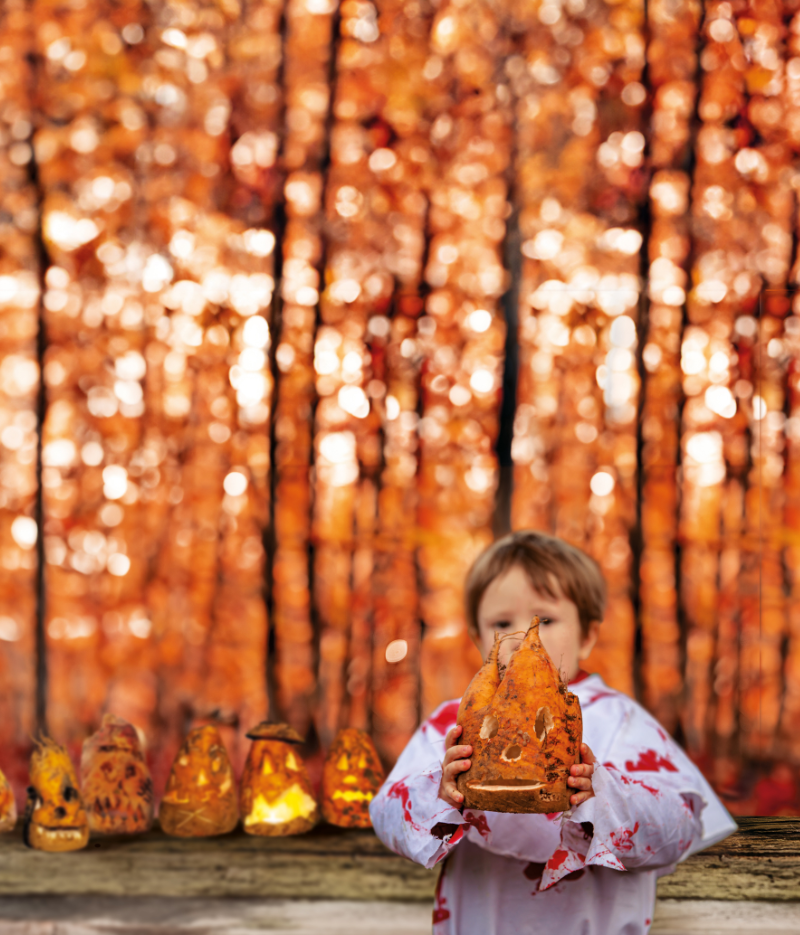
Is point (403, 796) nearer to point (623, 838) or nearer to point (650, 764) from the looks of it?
point (623, 838)

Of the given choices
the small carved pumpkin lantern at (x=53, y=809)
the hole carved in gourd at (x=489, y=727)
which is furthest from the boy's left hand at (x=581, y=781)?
the small carved pumpkin lantern at (x=53, y=809)

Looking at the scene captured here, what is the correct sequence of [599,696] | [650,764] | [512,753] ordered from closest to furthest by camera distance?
[512,753] < [650,764] < [599,696]

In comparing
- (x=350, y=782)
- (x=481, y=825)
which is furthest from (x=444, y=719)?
(x=350, y=782)

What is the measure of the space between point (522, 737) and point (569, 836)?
0.25m

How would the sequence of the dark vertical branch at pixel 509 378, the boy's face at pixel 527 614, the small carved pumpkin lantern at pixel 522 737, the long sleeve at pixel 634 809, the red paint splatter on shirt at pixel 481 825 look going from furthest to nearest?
1. the dark vertical branch at pixel 509 378
2. the boy's face at pixel 527 614
3. the red paint splatter on shirt at pixel 481 825
4. the long sleeve at pixel 634 809
5. the small carved pumpkin lantern at pixel 522 737

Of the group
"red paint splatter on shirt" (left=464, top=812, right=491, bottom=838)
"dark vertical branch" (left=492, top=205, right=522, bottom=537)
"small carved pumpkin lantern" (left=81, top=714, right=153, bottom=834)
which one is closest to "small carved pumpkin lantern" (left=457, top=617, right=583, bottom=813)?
"red paint splatter on shirt" (left=464, top=812, right=491, bottom=838)

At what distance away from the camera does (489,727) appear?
3.80ft

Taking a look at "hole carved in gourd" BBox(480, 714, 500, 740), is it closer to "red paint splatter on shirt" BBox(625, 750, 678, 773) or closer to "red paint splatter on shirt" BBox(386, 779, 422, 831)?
"red paint splatter on shirt" BBox(386, 779, 422, 831)

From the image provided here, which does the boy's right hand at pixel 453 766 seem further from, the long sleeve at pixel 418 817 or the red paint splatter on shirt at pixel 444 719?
the red paint splatter on shirt at pixel 444 719

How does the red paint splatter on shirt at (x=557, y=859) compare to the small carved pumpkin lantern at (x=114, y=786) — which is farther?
the small carved pumpkin lantern at (x=114, y=786)

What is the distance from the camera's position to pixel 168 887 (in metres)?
2.38

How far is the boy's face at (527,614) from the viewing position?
1.56m

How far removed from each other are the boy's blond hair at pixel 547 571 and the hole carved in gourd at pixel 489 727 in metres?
0.45

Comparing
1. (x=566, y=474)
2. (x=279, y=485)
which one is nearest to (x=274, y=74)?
(x=279, y=485)
